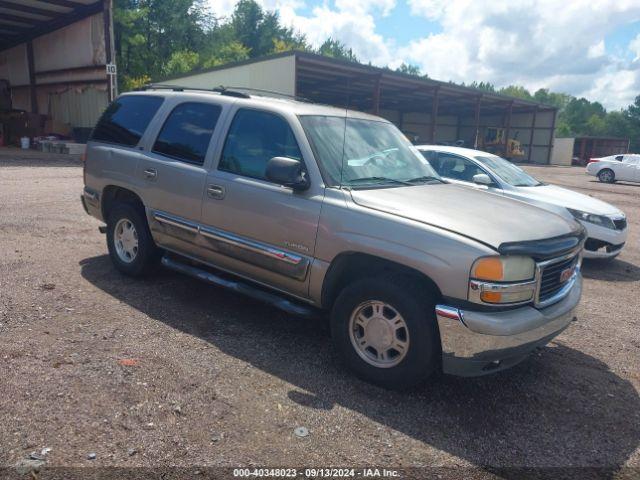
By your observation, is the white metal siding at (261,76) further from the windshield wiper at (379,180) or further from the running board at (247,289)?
the windshield wiper at (379,180)

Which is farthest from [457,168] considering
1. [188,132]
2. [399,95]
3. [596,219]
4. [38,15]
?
[399,95]

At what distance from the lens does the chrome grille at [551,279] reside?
329 centimetres

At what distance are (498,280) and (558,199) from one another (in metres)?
5.28

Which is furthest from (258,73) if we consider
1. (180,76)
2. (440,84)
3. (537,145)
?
(537,145)

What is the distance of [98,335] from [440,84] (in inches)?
1094

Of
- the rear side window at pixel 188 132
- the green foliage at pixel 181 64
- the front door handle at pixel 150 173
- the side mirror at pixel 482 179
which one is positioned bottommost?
the side mirror at pixel 482 179

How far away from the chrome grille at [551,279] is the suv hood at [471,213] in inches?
8.3

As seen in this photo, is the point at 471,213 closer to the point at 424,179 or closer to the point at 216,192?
the point at 424,179

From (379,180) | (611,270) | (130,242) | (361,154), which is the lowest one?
(611,270)

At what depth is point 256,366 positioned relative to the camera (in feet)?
12.0

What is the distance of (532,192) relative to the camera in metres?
7.54

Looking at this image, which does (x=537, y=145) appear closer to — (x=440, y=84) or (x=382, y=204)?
(x=440, y=84)

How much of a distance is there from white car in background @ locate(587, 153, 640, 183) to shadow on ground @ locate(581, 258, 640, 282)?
18784 millimetres

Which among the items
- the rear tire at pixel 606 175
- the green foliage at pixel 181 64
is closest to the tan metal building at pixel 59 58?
the green foliage at pixel 181 64
